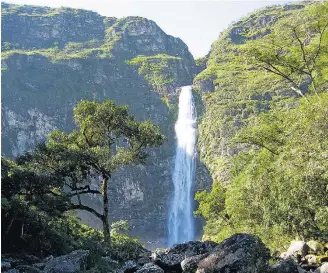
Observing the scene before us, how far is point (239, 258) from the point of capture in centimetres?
838

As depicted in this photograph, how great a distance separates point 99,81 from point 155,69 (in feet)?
52.4

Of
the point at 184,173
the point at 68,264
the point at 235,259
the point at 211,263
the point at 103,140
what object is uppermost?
the point at 103,140

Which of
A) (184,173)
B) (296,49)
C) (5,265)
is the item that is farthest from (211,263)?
(184,173)

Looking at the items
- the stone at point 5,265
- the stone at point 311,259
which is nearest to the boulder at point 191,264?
the stone at point 5,265

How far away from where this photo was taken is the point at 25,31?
128250mm

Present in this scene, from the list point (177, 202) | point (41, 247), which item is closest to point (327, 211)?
point (41, 247)

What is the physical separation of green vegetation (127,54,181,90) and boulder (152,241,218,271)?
92424 millimetres

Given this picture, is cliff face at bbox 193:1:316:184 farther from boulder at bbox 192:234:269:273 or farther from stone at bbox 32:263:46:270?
boulder at bbox 192:234:269:273

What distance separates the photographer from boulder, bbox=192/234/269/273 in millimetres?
8281

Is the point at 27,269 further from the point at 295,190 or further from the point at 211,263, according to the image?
the point at 295,190

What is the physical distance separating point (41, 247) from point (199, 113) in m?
77.8

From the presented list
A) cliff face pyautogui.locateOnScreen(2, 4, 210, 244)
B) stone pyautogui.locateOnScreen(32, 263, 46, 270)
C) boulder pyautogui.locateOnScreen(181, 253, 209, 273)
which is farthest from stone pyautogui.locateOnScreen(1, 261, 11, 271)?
cliff face pyautogui.locateOnScreen(2, 4, 210, 244)

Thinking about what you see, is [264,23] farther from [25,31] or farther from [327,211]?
[327,211]

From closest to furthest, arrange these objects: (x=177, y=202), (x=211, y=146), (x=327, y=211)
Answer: (x=327, y=211) < (x=177, y=202) < (x=211, y=146)
